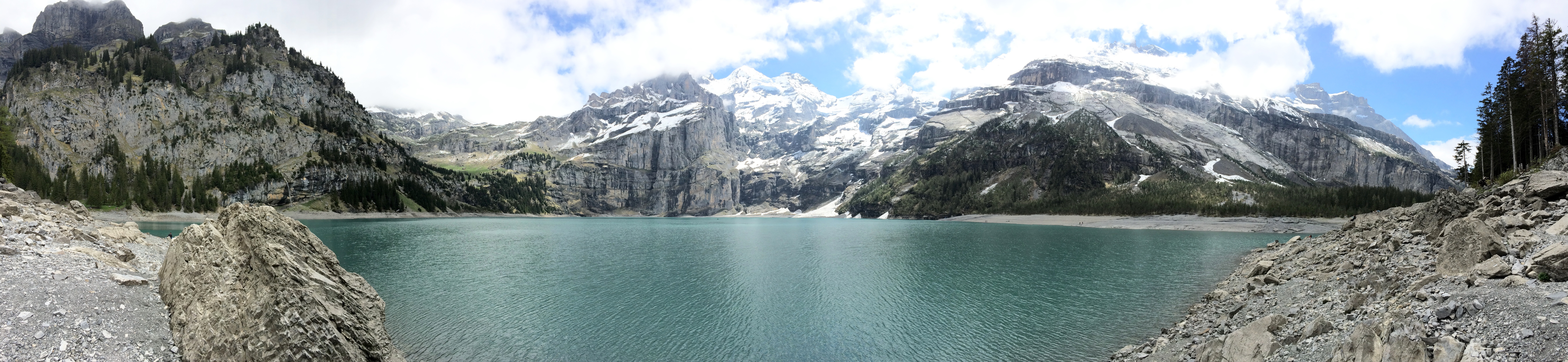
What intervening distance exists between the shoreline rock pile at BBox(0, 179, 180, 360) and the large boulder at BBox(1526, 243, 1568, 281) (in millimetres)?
36127

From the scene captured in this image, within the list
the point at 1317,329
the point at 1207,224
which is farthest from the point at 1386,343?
the point at 1207,224

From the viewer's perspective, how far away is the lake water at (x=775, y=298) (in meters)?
24.3

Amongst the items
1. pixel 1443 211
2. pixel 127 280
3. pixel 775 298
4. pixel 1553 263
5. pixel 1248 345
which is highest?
pixel 1443 211

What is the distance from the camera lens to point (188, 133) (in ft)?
481

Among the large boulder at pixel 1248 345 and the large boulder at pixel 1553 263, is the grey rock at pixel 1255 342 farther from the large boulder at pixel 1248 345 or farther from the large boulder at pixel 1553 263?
the large boulder at pixel 1553 263

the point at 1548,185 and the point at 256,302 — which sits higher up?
the point at 1548,185

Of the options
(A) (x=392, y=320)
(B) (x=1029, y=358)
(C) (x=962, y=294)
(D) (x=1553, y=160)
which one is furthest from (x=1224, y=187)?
(A) (x=392, y=320)

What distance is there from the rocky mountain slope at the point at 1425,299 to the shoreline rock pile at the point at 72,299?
31848 mm

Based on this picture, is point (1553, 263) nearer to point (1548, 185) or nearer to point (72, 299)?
point (1548, 185)

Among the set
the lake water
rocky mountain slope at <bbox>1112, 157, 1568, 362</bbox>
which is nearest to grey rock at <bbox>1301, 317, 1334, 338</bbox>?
rocky mountain slope at <bbox>1112, 157, 1568, 362</bbox>

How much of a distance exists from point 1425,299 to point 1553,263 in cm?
241

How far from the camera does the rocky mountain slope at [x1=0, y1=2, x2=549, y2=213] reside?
121 metres

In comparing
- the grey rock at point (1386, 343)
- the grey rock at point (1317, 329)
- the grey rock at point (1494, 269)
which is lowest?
the grey rock at point (1317, 329)

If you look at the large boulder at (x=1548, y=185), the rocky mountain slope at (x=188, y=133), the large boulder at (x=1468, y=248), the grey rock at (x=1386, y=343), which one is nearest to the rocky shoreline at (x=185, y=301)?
the grey rock at (x=1386, y=343)
